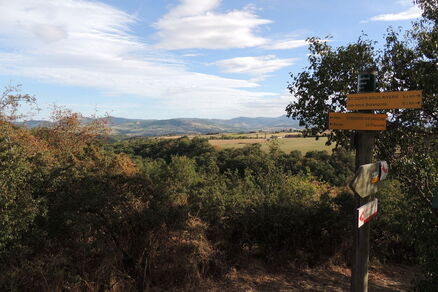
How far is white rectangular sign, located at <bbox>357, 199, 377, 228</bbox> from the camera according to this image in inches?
131

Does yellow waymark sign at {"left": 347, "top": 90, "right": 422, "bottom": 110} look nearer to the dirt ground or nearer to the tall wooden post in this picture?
the tall wooden post

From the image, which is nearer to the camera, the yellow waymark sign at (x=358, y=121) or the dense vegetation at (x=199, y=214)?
the yellow waymark sign at (x=358, y=121)

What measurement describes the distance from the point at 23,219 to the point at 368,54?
6967mm

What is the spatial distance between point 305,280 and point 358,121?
4039 millimetres

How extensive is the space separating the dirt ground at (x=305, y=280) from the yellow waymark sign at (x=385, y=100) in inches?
156

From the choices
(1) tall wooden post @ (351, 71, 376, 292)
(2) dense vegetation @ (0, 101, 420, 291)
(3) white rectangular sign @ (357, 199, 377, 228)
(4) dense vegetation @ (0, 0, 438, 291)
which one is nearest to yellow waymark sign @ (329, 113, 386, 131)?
(1) tall wooden post @ (351, 71, 376, 292)

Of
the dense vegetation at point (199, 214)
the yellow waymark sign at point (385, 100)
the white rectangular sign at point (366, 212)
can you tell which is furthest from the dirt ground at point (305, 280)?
the yellow waymark sign at point (385, 100)

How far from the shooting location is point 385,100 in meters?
3.58

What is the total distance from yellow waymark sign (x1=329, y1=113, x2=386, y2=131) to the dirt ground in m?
3.73

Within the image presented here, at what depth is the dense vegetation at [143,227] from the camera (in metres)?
5.18

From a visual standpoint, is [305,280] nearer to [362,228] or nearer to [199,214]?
[199,214]

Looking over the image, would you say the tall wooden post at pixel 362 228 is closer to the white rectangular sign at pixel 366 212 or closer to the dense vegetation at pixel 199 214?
the white rectangular sign at pixel 366 212

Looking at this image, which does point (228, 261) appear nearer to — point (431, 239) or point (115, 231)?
point (115, 231)

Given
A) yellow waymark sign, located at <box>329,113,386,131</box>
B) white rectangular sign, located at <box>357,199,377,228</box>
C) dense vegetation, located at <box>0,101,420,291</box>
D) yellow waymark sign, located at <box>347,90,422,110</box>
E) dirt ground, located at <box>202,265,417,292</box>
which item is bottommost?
dirt ground, located at <box>202,265,417,292</box>
